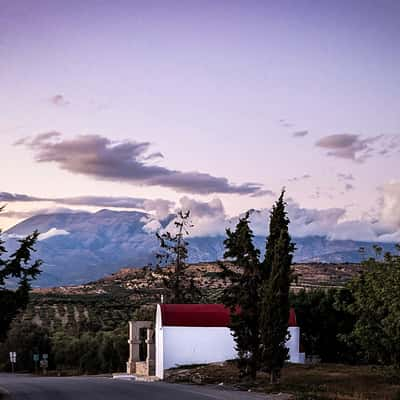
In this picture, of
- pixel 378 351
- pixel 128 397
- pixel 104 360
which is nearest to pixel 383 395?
pixel 378 351

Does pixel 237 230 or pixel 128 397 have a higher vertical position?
pixel 237 230

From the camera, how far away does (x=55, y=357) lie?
75.8 meters

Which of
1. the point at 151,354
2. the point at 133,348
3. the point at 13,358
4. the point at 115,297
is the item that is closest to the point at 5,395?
the point at 151,354

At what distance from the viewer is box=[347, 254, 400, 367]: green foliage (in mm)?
34906

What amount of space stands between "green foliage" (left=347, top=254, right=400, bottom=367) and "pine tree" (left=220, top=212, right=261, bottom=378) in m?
6.42

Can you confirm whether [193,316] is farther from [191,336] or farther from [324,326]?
[324,326]

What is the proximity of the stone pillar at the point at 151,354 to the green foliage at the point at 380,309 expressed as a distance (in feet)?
73.6

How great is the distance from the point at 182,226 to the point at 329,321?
25964mm

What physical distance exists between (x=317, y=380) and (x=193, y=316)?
633 inches

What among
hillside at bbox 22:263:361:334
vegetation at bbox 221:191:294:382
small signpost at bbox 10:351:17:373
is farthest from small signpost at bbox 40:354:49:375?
vegetation at bbox 221:191:294:382

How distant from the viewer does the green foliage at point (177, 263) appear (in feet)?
266

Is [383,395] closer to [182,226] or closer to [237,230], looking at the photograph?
[237,230]

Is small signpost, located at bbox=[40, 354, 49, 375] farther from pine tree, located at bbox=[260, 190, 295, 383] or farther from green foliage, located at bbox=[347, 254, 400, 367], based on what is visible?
green foliage, located at bbox=[347, 254, 400, 367]

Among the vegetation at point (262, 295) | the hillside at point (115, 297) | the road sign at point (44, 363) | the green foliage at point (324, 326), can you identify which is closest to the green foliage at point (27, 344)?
the road sign at point (44, 363)
